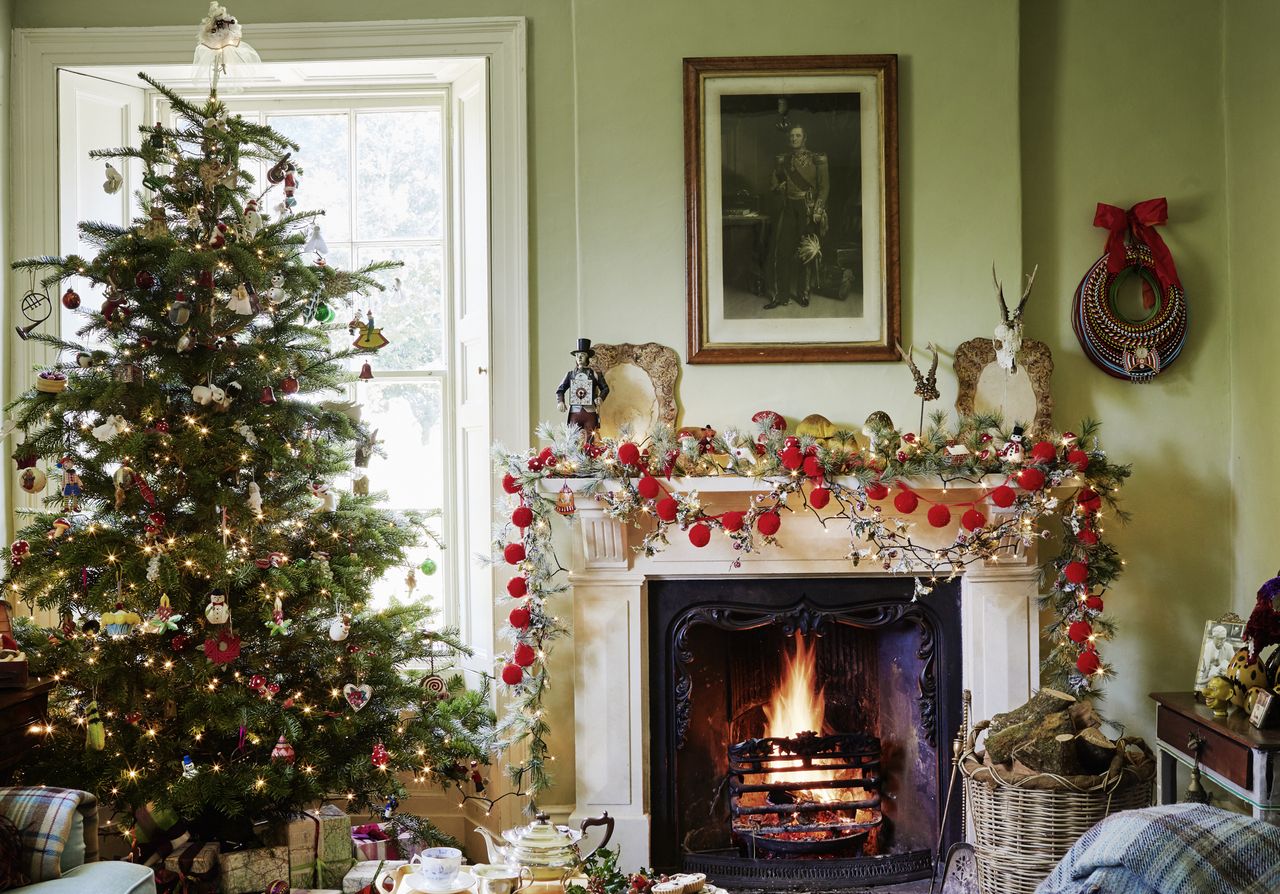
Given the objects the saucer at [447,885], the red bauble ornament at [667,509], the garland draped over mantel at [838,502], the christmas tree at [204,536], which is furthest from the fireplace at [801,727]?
the saucer at [447,885]

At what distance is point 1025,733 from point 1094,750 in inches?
7.3

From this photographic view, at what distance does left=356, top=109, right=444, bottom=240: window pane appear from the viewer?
3.94 metres

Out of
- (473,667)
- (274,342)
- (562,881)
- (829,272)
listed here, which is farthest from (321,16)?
(562,881)

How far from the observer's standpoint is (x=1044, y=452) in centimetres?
304

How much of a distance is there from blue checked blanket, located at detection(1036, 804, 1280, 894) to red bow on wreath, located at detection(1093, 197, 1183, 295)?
77.8 inches

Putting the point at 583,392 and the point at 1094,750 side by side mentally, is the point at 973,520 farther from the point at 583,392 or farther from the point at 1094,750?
the point at 583,392

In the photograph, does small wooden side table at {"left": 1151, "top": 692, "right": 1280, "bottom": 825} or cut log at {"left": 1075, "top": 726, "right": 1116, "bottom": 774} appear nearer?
small wooden side table at {"left": 1151, "top": 692, "right": 1280, "bottom": 825}

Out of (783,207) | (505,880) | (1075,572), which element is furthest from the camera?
(783,207)

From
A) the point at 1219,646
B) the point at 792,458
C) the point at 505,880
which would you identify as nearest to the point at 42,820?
the point at 505,880

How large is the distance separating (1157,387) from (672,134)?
6.00 ft

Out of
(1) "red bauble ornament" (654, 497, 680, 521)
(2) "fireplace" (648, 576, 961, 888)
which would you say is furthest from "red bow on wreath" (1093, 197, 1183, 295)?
(1) "red bauble ornament" (654, 497, 680, 521)

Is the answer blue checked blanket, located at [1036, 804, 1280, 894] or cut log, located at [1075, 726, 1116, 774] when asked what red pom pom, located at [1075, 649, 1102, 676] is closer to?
cut log, located at [1075, 726, 1116, 774]

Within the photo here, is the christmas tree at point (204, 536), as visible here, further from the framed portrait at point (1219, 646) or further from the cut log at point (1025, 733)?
the framed portrait at point (1219, 646)

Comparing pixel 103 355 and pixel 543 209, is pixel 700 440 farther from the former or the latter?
pixel 103 355
